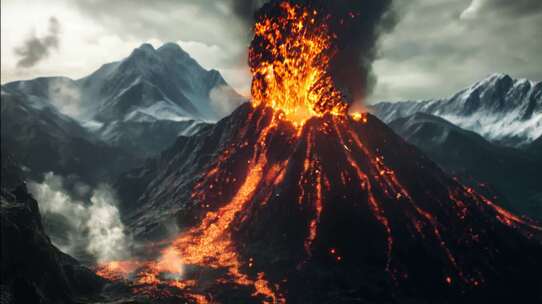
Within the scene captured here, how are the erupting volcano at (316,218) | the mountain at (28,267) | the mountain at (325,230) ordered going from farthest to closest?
the erupting volcano at (316,218), the mountain at (325,230), the mountain at (28,267)

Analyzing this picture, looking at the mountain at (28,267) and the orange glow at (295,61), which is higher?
the orange glow at (295,61)

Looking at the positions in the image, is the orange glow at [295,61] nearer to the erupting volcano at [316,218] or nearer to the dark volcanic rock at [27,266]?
the erupting volcano at [316,218]

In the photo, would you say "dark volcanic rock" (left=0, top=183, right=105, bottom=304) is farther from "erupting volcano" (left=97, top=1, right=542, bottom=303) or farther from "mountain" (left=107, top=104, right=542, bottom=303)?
"erupting volcano" (left=97, top=1, right=542, bottom=303)

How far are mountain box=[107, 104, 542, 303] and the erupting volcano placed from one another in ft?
0.98

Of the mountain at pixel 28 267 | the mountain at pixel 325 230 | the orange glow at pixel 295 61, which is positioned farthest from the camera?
the orange glow at pixel 295 61

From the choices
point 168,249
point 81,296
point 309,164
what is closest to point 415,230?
point 309,164

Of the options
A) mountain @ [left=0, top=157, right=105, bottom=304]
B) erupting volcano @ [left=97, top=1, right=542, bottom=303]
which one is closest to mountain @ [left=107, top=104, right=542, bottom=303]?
erupting volcano @ [left=97, top=1, right=542, bottom=303]

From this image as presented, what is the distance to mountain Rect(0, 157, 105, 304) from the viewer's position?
54.9 meters

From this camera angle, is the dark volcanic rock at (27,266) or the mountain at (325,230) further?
the mountain at (325,230)

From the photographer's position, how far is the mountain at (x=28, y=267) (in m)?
54.9

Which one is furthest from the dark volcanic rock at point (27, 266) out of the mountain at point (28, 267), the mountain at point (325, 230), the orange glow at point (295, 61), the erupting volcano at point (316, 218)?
the orange glow at point (295, 61)

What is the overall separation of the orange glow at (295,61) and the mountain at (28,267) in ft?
254

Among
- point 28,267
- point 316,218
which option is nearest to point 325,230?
point 316,218

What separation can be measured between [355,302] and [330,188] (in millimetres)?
34181
